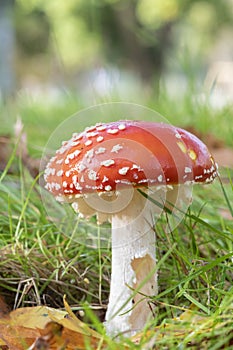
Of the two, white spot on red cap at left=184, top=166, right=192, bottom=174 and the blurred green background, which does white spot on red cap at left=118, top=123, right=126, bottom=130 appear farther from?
the blurred green background

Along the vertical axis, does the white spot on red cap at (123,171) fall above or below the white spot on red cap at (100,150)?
below

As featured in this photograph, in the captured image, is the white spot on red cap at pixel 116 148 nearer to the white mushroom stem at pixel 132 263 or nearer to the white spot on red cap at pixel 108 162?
the white spot on red cap at pixel 108 162


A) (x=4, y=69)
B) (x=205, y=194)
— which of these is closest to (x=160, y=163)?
(x=205, y=194)

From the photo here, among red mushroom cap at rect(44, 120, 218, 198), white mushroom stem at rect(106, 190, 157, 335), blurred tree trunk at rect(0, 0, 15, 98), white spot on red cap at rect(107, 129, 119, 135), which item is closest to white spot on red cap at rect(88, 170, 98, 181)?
red mushroom cap at rect(44, 120, 218, 198)

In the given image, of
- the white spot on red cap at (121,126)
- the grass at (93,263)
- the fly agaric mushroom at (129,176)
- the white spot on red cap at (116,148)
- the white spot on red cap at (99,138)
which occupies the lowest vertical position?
the grass at (93,263)

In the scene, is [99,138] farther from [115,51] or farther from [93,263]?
[115,51]

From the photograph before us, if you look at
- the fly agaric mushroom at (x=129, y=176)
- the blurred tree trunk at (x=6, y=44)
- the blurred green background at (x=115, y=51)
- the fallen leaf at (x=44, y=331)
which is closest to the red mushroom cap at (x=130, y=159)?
the fly agaric mushroom at (x=129, y=176)

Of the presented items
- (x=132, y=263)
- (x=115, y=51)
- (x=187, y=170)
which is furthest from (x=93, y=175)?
(x=115, y=51)
